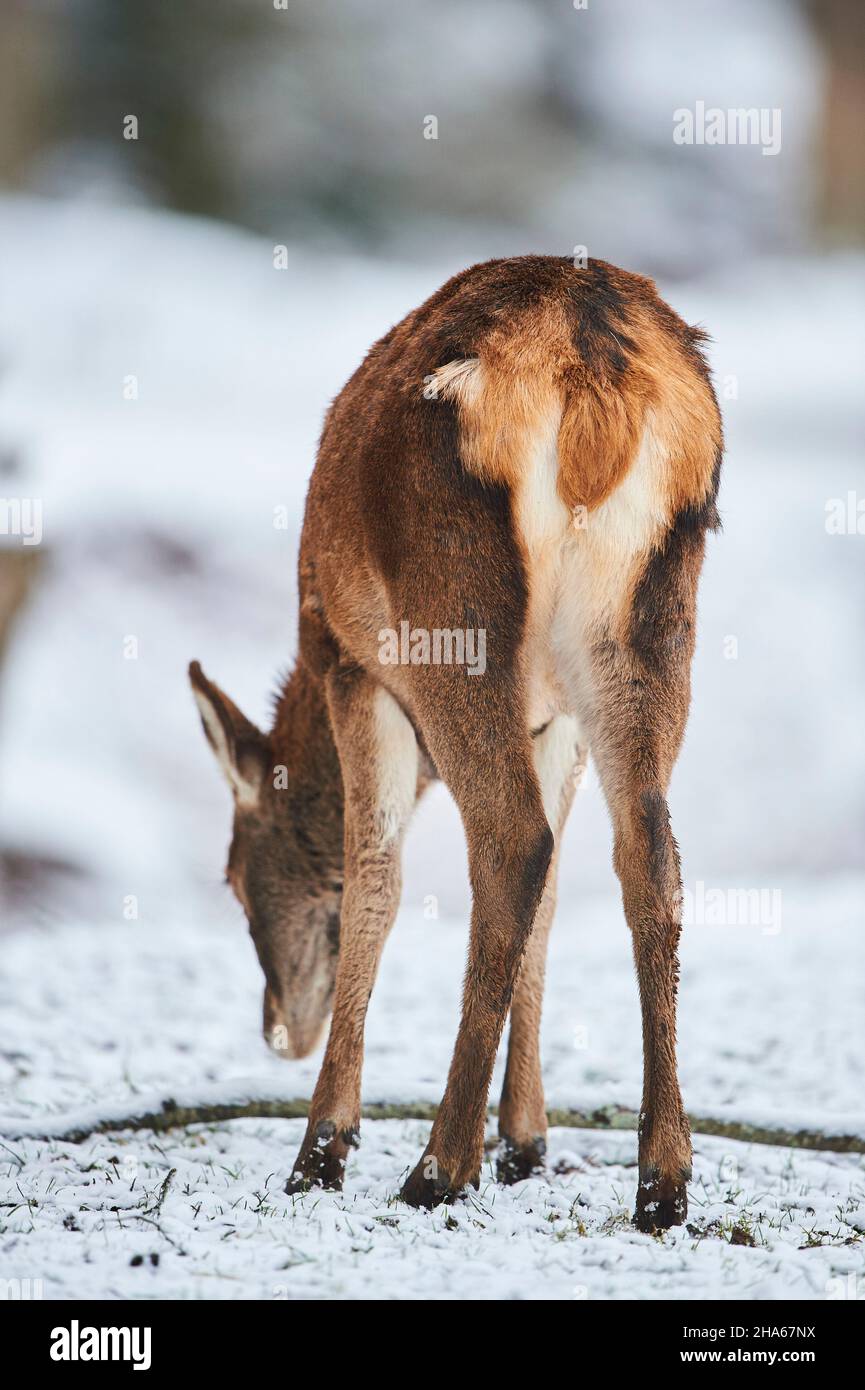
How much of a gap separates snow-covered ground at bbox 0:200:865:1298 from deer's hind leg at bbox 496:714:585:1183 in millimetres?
291

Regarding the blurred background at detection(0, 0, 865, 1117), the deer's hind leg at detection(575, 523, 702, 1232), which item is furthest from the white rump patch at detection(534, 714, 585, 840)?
the blurred background at detection(0, 0, 865, 1117)

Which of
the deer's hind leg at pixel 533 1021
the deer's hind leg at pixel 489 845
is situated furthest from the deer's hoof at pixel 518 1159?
the deer's hind leg at pixel 489 845

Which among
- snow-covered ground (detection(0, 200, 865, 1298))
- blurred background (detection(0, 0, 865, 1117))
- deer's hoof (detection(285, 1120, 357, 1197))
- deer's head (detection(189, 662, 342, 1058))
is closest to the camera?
snow-covered ground (detection(0, 200, 865, 1298))

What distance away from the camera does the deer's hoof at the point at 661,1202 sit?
434 cm

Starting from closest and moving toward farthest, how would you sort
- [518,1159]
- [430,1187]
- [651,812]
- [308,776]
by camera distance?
[651,812]
[430,1187]
[518,1159]
[308,776]

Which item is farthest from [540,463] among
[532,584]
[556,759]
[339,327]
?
[339,327]

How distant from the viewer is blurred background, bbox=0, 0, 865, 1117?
16.0 m

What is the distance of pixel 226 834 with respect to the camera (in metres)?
17.1

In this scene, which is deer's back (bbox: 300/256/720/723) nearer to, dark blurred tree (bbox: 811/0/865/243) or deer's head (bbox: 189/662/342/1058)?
deer's head (bbox: 189/662/342/1058)

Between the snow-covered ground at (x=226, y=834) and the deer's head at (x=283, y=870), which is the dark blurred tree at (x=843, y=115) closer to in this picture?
the snow-covered ground at (x=226, y=834)

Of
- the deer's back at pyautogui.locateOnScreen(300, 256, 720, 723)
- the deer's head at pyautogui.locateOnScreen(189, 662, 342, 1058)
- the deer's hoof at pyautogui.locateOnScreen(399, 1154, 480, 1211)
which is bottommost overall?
the deer's hoof at pyautogui.locateOnScreen(399, 1154, 480, 1211)

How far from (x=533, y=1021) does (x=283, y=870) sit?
4.60 feet

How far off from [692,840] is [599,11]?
38.9 ft

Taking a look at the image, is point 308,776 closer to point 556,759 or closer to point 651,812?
point 556,759
